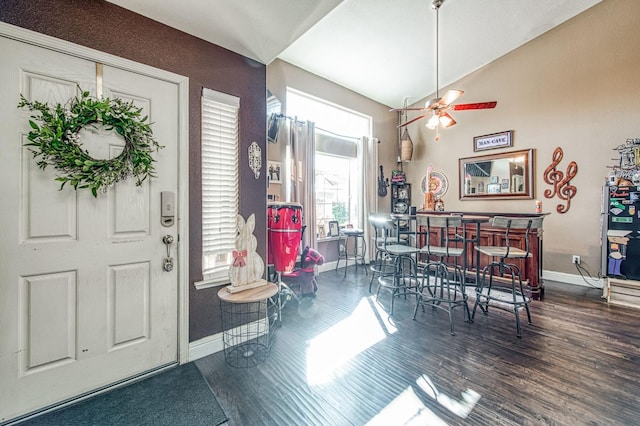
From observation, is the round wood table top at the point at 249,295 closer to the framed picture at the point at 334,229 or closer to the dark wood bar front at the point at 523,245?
the dark wood bar front at the point at 523,245

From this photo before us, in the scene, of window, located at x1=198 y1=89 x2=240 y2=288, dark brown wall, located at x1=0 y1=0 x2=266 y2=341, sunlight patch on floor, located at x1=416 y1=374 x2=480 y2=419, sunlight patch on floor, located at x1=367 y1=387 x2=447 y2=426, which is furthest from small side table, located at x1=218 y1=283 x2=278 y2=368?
sunlight patch on floor, located at x1=416 y1=374 x2=480 y2=419

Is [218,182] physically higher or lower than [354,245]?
higher

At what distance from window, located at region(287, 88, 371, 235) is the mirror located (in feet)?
6.85

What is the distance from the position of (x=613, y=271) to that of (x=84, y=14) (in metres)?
5.80

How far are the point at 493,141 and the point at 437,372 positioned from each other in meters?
4.53

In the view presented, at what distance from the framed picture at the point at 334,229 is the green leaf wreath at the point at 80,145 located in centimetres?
343

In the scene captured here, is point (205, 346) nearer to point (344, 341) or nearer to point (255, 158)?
point (344, 341)

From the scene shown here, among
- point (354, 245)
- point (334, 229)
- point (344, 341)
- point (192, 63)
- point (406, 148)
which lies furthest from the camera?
point (406, 148)

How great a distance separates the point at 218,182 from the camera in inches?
88.4

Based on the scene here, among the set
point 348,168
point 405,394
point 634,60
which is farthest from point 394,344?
point 634,60

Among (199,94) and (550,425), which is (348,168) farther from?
(550,425)

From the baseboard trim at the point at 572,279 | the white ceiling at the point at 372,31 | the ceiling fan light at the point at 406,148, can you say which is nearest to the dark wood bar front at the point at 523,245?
the baseboard trim at the point at 572,279

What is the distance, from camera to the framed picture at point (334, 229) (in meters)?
4.91

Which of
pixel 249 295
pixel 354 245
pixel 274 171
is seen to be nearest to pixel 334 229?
pixel 354 245
